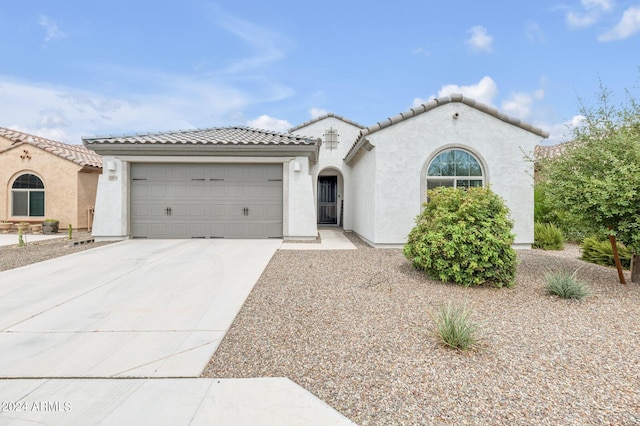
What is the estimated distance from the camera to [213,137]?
38.8 feet

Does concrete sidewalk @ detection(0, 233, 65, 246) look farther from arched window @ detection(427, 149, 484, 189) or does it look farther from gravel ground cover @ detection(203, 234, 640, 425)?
arched window @ detection(427, 149, 484, 189)

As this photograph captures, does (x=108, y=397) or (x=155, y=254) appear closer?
(x=108, y=397)

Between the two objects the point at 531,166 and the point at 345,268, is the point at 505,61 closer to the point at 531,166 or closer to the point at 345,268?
the point at 531,166

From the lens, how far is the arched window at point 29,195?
1434 centimetres

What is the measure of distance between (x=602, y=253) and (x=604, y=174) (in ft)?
11.4

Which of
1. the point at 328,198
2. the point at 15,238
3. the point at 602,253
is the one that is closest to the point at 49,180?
the point at 15,238

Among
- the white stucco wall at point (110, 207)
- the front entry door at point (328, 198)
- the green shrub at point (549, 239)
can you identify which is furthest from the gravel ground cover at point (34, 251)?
the green shrub at point (549, 239)

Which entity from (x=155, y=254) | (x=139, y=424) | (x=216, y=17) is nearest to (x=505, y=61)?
(x=216, y=17)

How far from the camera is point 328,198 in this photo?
57.5 ft

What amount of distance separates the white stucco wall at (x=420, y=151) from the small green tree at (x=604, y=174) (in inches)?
131

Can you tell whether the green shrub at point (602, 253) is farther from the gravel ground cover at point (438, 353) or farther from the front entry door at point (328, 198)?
the front entry door at point (328, 198)

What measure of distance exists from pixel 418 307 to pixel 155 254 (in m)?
7.16

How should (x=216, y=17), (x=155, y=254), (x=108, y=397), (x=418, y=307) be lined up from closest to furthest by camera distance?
1. (x=108, y=397)
2. (x=418, y=307)
3. (x=155, y=254)
4. (x=216, y=17)

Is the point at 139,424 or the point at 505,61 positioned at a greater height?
the point at 505,61
